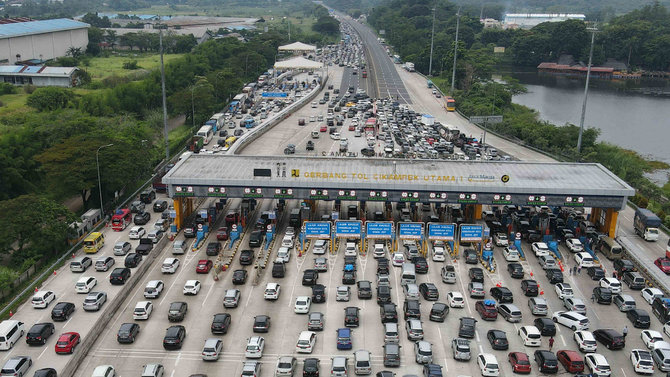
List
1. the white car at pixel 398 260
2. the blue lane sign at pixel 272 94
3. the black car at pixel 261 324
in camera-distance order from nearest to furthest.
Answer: the black car at pixel 261 324 → the white car at pixel 398 260 → the blue lane sign at pixel 272 94

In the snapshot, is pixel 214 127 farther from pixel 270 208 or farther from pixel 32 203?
pixel 32 203

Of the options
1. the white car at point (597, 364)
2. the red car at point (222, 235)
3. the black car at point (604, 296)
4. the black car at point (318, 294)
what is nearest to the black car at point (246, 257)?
the red car at point (222, 235)

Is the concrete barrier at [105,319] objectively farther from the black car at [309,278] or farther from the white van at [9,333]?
the black car at [309,278]

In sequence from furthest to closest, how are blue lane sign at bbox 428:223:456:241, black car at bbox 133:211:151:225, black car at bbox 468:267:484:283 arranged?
1. black car at bbox 133:211:151:225
2. blue lane sign at bbox 428:223:456:241
3. black car at bbox 468:267:484:283

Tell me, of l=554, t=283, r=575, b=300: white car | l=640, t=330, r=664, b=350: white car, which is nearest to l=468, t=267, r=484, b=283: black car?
l=554, t=283, r=575, b=300: white car

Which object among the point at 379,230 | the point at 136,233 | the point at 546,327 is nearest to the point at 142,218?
the point at 136,233

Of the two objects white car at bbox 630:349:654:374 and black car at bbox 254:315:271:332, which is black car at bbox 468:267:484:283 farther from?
black car at bbox 254:315:271:332

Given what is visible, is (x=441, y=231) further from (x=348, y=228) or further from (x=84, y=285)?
(x=84, y=285)
